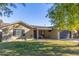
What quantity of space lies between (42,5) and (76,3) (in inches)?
17.9

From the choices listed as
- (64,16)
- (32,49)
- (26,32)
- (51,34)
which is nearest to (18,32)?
(26,32)

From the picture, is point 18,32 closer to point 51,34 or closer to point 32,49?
point 32,49

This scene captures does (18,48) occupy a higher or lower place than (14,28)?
lower

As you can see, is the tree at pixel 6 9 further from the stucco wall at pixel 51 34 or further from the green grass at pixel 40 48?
the stucco wall at pixel 51 34

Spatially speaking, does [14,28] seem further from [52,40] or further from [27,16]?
[52,40]

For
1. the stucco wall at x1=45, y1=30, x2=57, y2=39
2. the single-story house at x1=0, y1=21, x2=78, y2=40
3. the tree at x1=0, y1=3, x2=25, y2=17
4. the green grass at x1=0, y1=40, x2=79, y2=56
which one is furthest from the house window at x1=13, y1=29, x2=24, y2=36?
the stucco wall at x1=45, y1=30, x2=57, y2=39

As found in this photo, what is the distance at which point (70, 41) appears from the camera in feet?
12.7

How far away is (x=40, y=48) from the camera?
12.6ft

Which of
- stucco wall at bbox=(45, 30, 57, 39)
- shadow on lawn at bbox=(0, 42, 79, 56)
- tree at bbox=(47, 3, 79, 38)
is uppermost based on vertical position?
tree at bbox=(47, 3, 79, 38)

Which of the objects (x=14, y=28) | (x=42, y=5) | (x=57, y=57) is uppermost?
(x=42, y=5)

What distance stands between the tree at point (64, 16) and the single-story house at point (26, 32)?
87mm

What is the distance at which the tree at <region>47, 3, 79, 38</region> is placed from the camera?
3.81 meters

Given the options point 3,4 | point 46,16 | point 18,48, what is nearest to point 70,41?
point 46,16

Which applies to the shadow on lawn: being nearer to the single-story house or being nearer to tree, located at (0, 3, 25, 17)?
the single-story house
